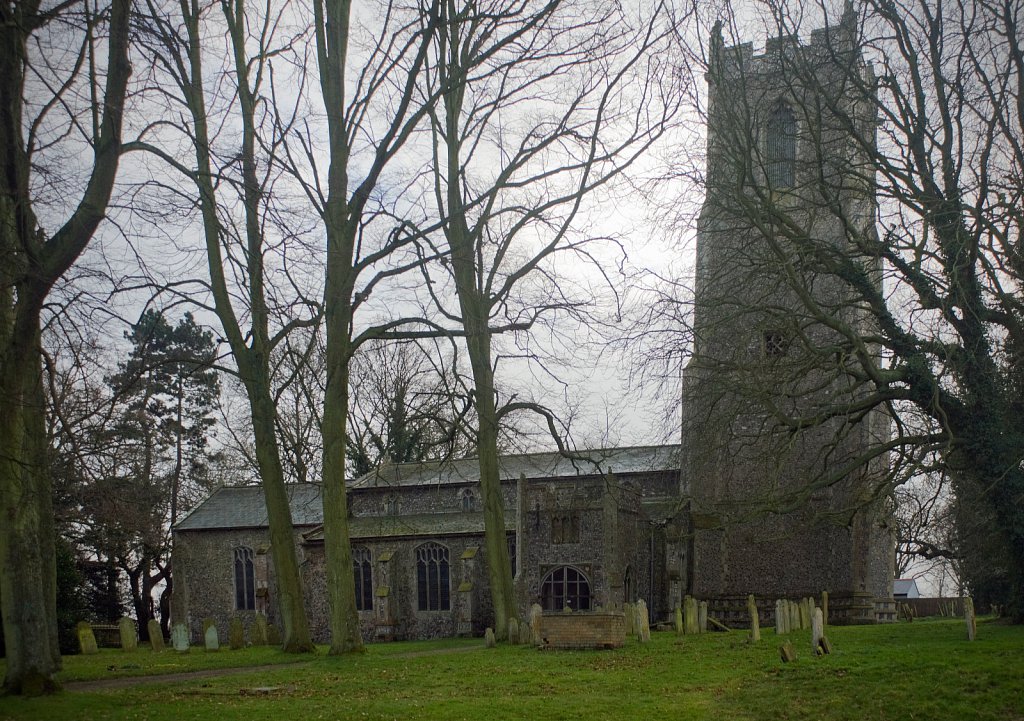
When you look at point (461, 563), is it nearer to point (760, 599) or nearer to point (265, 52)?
point (760, 599)

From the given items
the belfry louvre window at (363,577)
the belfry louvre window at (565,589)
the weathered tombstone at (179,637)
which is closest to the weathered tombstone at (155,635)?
the weathered tombstone at (179,637)

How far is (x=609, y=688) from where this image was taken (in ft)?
42.1

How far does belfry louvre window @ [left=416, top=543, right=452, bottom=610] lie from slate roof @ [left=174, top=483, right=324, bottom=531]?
4.98 metres

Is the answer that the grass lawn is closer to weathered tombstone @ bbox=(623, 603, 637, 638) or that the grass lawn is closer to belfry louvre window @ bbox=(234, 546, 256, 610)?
weathered tombstone @ bbox=(623, 603, 637, 638)

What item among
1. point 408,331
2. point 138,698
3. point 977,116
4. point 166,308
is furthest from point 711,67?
point 138,698

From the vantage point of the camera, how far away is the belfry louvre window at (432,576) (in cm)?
3409

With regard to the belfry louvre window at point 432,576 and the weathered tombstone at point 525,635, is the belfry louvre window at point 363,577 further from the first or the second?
the weathered tombstone at point 525,635

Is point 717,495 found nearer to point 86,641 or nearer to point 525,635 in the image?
point 525,635

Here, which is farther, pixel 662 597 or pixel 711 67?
pixel 662 597

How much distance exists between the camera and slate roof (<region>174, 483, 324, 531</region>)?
38.0 m

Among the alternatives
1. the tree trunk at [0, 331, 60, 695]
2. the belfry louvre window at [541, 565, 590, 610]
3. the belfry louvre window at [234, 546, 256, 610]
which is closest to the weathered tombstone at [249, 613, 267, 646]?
the belfry louvre window at [541, 565, 590, 610]

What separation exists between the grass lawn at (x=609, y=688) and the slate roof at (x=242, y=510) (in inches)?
818

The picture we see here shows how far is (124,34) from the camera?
1019 cm

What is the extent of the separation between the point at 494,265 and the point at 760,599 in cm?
1531
